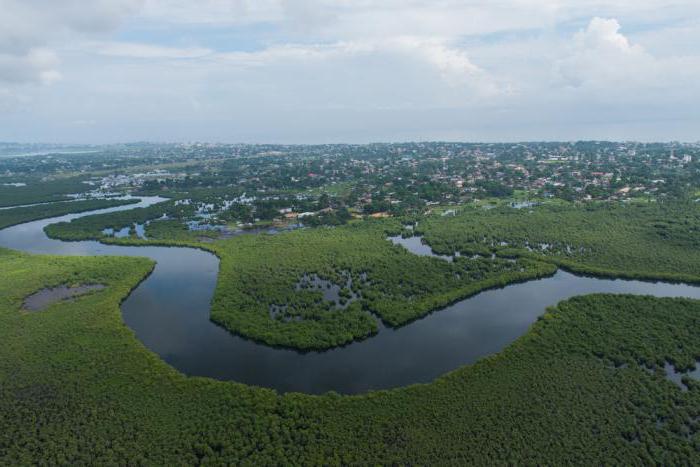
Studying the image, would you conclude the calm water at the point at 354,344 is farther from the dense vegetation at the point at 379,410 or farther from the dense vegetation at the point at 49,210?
the dense vegetation at the point at 49,210

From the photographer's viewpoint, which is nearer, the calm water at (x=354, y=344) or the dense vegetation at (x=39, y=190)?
the calm water at (x=354, y=344)

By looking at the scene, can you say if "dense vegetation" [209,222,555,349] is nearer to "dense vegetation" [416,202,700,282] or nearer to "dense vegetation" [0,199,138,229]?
"dense vegetation" [416,202,700,282]

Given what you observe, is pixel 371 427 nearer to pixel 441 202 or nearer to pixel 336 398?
pixel 336 398

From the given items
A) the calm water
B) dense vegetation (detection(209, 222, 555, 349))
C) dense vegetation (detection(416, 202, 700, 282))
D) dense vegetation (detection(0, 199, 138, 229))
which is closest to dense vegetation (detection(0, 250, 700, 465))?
the calm water

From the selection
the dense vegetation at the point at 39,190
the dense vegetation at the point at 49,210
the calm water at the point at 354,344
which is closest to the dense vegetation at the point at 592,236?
the calm water at the point at 354,344

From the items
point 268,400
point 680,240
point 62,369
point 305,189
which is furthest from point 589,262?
point 305,189

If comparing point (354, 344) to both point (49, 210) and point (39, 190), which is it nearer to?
point (49, 210)

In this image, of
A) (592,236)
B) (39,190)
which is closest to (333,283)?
(592,236)
